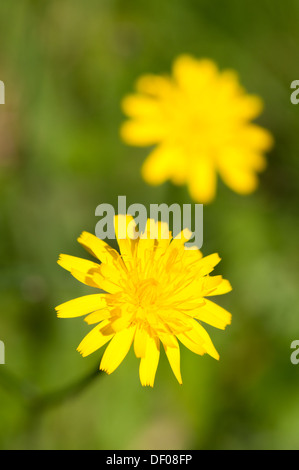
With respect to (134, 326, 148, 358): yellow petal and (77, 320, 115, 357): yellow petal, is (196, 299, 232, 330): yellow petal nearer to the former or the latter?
(134, 326, 148, 358): yellow petal

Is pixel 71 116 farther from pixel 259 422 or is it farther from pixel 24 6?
pixel 259 422

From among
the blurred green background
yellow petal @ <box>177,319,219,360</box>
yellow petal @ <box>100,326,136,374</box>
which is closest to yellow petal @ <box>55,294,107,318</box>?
yellow petal @ <box>100,326,136,374</box>

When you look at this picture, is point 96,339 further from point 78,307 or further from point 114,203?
point 114,203

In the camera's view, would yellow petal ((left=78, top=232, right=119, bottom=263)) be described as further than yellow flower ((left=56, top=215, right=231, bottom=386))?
Yes

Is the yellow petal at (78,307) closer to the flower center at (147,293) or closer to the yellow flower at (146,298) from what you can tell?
the yellow flower at (146,298)

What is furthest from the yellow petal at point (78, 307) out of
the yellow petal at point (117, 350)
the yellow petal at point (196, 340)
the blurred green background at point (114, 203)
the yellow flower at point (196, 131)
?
the yellow flower at point (196, 131)

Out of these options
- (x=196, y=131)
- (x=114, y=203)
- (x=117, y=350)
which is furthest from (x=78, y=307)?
(x=114, y=203)
